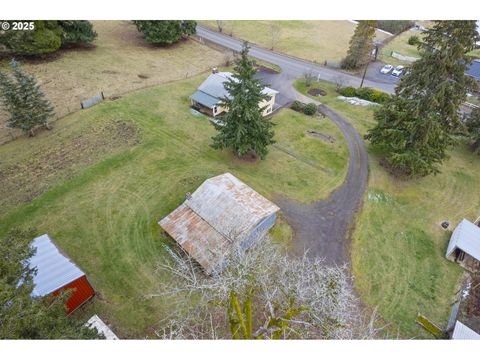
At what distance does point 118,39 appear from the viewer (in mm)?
53562

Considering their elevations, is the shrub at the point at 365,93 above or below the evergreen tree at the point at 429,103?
below

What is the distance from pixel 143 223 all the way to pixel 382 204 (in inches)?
780

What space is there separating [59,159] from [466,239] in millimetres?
34329

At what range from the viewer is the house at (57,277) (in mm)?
16453

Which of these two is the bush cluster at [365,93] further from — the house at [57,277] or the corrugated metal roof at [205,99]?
the house at [57,277]

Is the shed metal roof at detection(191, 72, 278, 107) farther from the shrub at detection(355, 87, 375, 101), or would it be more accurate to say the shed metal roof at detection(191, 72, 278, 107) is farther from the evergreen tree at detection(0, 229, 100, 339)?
the evergreen tree at detection(0, 229, 100, 339)

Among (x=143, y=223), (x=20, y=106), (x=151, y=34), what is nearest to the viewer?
(x=143, y=223)

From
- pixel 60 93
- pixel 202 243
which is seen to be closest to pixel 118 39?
pixel 60 93

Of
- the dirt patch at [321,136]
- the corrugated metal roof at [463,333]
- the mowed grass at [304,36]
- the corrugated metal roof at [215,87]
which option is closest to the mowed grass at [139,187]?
the dirt patch at [321,136]

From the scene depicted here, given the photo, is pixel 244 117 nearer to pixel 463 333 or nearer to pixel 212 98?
pixel 212 98

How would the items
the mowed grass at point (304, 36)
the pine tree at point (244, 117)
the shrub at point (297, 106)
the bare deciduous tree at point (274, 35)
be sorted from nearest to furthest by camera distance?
the pine tree at point (244, 117) → the shrub at point (297, 106) → the mowed grass at point (304, 36) → the bare deciduous tree at point (274, 35)

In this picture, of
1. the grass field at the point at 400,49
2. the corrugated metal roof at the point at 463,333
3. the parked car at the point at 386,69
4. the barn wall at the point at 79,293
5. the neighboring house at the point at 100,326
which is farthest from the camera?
the grass field at the point at 400,49

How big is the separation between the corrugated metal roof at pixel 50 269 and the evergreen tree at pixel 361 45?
154 ft

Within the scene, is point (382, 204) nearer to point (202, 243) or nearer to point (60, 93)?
point (202, 243)
